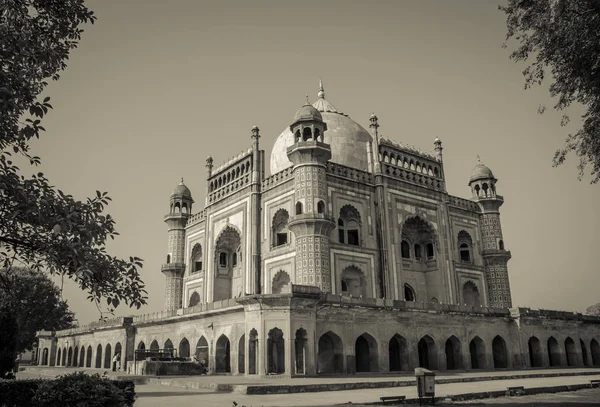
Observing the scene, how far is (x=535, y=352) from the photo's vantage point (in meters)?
29.0

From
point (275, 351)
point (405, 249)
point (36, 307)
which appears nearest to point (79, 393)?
point (275, 351)

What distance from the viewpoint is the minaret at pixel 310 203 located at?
26.0m

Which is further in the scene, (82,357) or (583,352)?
(82,357)

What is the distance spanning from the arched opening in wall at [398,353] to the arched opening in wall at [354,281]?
13.5 ft

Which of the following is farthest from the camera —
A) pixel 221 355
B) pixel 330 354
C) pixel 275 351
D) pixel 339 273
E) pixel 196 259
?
pixel 196 259

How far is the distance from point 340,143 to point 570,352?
1873cm

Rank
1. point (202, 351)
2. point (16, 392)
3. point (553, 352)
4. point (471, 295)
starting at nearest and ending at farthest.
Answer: point (16, 392) < point (202, 351) < point (553, 352) < point (471, 295)

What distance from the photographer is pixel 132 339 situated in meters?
31.7

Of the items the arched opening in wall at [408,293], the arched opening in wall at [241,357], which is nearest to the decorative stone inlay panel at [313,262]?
the arched opening in wall at [241,357]

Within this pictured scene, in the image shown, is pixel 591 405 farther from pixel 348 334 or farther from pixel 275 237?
pixel 275 237

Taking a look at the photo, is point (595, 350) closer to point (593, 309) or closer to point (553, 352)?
point (553, 352)

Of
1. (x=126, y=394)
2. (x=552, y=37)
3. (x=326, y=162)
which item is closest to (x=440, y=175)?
(x=326, y=162)

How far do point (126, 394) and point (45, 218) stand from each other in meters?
3.88

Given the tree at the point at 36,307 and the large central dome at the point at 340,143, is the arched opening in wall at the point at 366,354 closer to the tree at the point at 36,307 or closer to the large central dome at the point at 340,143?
the large central dome at the point at 340,143
